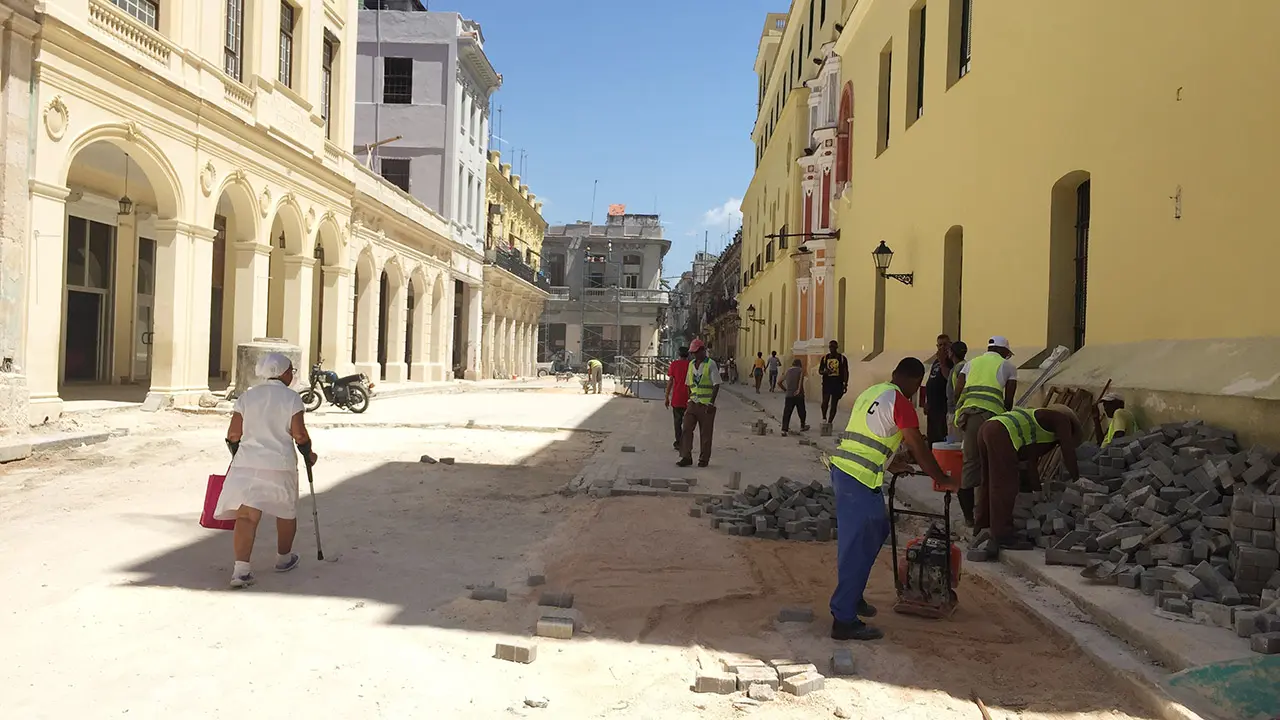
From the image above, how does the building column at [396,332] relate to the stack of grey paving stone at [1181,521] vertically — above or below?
above

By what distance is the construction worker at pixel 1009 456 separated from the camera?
6.36m

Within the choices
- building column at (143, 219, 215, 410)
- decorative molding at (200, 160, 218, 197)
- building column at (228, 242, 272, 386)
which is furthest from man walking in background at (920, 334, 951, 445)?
building column at (228, 242, 272, 386)

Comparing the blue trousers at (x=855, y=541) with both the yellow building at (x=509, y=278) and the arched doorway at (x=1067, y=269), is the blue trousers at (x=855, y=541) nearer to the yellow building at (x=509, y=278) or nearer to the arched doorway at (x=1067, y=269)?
the arched doorway at (x=1067, y=269)

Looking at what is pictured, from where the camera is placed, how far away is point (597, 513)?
26.6ft

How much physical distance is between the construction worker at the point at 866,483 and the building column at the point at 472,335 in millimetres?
34090

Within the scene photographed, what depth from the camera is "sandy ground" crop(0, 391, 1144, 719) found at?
3719 millimetres

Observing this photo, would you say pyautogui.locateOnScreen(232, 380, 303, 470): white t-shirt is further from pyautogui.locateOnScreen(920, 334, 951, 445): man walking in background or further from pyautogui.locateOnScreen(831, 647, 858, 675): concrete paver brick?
pyautogui.locateOnScreen(920, 334, 951, 445): man walking in background

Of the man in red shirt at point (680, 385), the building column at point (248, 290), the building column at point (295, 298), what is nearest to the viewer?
the man in red shirt at point (680, 385)

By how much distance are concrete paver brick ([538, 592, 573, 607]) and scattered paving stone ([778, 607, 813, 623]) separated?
1.20 m

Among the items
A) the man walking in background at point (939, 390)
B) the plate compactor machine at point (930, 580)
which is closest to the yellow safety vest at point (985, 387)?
the plate compactor machine at point (930, 580)

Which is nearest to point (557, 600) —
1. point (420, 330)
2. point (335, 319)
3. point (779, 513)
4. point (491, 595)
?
point (491, 595)

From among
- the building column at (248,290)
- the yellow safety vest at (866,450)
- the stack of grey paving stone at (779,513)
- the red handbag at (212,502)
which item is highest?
the building column at (248,290)

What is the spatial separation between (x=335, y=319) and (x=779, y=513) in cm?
1850

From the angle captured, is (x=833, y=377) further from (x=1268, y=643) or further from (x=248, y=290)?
(x=248, y=290)
